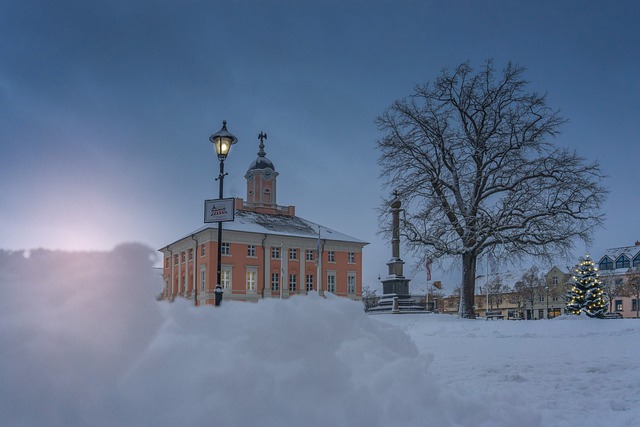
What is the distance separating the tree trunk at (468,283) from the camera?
24281mm

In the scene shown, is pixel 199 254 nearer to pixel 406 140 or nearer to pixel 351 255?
pixel 351 255

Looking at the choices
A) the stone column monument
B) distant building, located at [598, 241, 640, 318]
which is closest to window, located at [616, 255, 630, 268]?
distant building, located at [598, 241, 640, 318]

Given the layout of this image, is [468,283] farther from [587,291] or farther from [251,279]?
[251,279]

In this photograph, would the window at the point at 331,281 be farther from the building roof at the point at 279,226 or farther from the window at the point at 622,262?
the window at the point at 622,262

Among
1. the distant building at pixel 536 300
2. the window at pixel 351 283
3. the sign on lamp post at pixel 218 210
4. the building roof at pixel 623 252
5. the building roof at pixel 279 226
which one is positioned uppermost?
the building roof at pixel 279 226

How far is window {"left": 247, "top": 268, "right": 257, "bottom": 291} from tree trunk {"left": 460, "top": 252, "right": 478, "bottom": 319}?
35488 millimetres

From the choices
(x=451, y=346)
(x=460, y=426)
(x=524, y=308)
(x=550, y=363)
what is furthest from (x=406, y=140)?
(x=524, y=308)

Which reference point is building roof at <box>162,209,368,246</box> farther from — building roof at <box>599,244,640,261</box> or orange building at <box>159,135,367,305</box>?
building roof at <box>599,244,640,261</box>

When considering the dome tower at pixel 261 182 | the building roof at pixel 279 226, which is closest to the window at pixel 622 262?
the building roof at pixel 279 226

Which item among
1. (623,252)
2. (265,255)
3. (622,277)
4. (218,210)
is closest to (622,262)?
(623,252)

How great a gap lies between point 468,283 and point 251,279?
1415 inches

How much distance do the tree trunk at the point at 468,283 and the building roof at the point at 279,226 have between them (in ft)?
115

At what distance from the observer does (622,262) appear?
248 ft

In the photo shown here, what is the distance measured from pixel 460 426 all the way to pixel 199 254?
53601 mm
